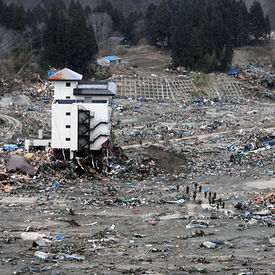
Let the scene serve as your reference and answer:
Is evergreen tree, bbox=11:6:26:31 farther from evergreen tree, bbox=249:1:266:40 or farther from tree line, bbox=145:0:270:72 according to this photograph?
evergreen tree, bbox=249:1:266:40

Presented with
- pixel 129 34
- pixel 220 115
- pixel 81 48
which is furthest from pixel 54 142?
pixel 129 34

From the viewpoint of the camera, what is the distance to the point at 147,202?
3192cm

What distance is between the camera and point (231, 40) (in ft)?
277

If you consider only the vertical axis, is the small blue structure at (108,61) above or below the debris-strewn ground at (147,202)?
above

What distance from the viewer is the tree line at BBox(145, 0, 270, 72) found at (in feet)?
259

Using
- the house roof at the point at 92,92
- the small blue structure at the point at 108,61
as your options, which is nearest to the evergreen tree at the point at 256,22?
the small blue structure at the point at 108,61

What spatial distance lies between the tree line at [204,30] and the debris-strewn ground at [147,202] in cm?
2284

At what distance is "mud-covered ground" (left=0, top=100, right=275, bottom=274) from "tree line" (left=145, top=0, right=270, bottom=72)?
97.0ft

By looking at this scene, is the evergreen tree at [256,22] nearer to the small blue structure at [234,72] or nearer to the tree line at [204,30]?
the tree line at [204,30]

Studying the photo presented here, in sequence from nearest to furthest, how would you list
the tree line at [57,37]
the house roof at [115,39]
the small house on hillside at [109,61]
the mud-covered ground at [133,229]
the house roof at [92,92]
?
the mud-covered ground at [133,229] → the house roof at [92,92] → the tree line at [57,37] → the small house on hillside at [109,61] → the house roof at [115,39]

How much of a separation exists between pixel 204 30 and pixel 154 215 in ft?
178

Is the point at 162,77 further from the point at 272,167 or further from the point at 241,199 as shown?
the point at 241,199

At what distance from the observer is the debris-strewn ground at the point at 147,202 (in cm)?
2245

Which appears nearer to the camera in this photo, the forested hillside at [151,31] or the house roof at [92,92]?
the house roof at [92,92]
